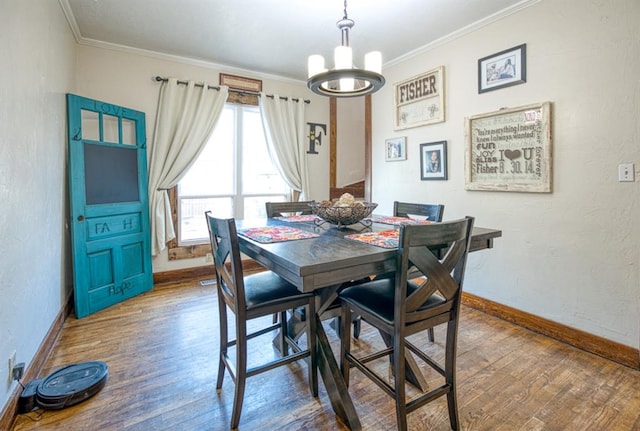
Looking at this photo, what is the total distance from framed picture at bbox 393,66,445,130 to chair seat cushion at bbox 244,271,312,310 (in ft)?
7.80

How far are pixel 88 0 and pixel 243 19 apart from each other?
3.80 ft

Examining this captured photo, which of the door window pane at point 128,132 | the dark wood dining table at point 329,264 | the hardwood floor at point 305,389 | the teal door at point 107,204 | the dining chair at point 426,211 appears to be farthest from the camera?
the door window pane at point 128,132

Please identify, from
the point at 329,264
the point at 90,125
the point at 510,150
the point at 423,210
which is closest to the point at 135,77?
the point at 90,125

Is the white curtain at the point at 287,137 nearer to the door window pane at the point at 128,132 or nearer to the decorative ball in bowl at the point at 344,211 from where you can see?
the door window pane at the point at 128,132

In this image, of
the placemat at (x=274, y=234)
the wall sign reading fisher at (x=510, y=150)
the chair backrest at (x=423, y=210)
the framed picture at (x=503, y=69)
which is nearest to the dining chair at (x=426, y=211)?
the chair backrest at (x=423, y=210)

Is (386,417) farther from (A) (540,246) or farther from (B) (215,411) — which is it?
(A) (540,246)

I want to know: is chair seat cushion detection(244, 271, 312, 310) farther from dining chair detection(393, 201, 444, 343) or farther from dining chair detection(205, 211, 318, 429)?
dining chair detection(393, 201, 444, 343)

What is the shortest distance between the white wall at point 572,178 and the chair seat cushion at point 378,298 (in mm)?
1416

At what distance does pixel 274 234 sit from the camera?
6.14ft

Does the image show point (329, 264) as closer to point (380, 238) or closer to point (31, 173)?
point (380, 238)

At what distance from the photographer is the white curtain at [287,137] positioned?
13.5 ft

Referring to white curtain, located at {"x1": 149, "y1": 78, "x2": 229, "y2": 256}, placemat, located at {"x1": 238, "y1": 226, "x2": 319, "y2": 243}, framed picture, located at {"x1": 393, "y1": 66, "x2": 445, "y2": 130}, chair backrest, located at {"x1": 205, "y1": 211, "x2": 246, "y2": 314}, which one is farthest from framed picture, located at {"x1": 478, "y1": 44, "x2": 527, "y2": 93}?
white curtain, located at {"x1": 149, "y1": 78, "x2": 229, "y2": 256}

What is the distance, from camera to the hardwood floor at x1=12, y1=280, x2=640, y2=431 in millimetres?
1576

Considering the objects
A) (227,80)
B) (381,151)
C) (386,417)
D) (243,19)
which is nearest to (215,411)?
(386,417)
